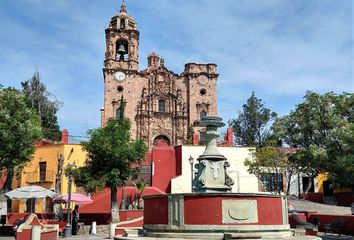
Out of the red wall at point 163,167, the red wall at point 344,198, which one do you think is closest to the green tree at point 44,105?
the red wall at point 163,167

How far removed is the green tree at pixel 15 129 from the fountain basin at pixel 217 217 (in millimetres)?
7956

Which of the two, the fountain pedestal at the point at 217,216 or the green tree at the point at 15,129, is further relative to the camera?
the green tree at the point at 15,129

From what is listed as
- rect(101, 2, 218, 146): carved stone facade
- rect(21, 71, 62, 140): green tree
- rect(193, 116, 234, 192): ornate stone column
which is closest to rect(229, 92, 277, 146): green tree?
rect(101, 2, 218, 146): carved stone facade

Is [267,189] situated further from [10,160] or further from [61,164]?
[10,160]

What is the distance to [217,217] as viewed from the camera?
9867mm

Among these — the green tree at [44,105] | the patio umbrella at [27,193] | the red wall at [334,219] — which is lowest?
the red wall at [334,219]

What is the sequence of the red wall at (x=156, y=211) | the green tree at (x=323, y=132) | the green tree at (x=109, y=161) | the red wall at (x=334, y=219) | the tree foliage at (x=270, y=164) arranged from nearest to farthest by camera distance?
the red wall at (x=156, y=211)
the red wall at (x=334, y=219)
the green tree at (x=323, y=132)
the green tree at (x=109, y=161)
the tree foliage at (x=270, y=164)

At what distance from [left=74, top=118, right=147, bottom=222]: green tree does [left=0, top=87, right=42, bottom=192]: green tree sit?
373 centimetres

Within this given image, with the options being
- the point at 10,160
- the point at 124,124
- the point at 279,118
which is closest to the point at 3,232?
the point at 10,160

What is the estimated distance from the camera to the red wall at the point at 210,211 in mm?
9883

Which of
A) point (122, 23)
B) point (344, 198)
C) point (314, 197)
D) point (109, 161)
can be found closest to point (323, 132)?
point (109, 161)

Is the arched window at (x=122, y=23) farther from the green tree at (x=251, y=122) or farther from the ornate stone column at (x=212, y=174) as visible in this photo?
the ornate stone column at (x=212, y=174)

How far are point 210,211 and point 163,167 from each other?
19160 millimetres

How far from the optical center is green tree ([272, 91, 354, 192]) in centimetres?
1712
